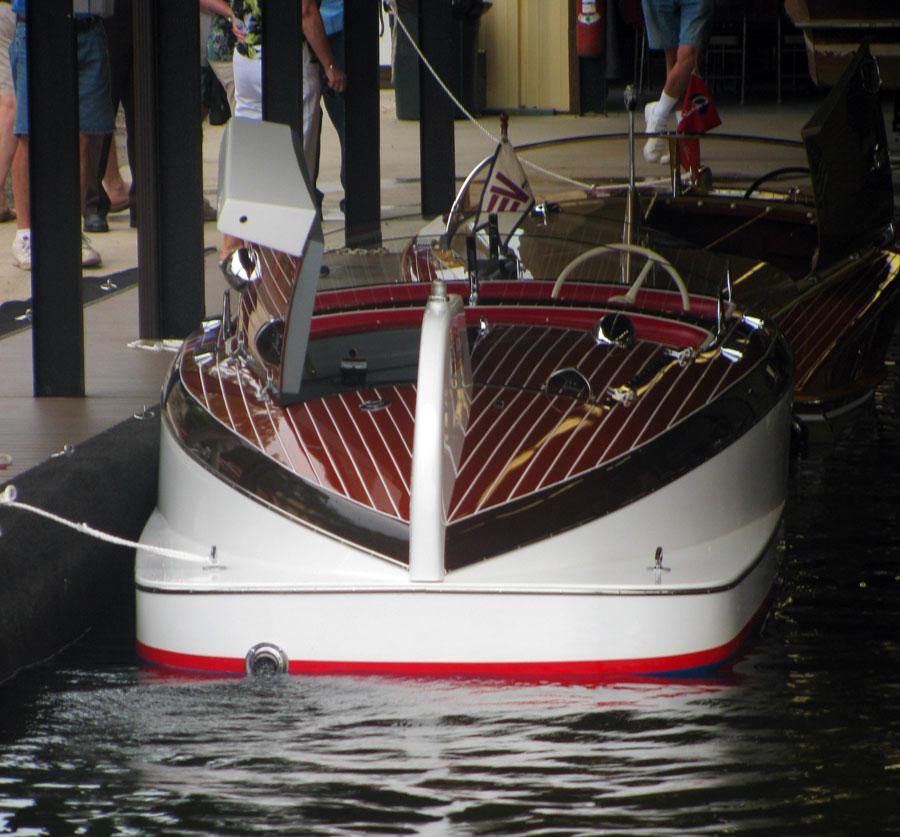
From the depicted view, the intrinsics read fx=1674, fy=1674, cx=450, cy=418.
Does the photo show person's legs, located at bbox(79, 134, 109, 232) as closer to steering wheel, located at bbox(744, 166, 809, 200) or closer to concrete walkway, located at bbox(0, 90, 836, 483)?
concrete walkway, located at bbox(0, 90, 836, 483)

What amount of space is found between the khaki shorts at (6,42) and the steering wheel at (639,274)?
4570 millimetres

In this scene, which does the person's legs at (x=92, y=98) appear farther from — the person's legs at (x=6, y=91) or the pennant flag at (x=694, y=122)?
the pennant flag at (x=694, y=122)

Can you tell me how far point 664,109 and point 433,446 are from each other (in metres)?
8.34

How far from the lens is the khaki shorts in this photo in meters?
8.39

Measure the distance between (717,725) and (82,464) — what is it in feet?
6.50

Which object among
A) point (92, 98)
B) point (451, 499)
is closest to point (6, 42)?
point (92, 98)

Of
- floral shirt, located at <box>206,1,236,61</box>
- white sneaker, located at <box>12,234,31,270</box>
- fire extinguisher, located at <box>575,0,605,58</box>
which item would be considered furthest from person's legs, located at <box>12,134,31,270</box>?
fire extinguisher, located at <box>575,0,605,58</box>

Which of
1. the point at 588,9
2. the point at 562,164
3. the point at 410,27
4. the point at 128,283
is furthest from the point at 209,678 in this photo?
the point at 588,9

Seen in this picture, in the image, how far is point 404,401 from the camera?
4062 mm

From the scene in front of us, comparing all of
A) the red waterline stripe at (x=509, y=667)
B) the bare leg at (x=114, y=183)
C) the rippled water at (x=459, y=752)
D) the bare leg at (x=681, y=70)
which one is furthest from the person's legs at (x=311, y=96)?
the red waterline stripe at (x=509, y=667)

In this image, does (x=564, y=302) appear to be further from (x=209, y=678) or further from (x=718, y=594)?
(x=209, y=678)

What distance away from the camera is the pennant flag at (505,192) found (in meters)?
5.44

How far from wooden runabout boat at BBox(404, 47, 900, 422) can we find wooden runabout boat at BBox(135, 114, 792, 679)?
2.34ft

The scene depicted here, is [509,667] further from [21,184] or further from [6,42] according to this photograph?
[6,42]
